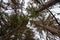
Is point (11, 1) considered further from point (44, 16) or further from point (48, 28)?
point (48, 28)

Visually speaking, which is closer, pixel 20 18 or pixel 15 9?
pixel 20 18

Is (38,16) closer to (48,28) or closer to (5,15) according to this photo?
(48,28)

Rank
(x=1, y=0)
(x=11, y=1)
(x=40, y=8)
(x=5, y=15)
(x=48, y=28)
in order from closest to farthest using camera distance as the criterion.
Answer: (x=48, y=28) → (x=40, y=8) → (x=5, y=15) → (x=11, y=1) → (x=1, y=0)

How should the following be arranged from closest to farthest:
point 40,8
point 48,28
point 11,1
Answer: point 48,28 → point 40,8 → point 11,1

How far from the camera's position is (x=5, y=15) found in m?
2.04

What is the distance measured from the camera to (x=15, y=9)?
215 cm

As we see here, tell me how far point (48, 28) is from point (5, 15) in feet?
2.57

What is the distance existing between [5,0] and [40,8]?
3.21 ft

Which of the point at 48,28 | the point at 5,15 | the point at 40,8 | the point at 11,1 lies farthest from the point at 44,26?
the point at 11,1

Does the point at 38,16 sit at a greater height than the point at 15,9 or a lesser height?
lesser

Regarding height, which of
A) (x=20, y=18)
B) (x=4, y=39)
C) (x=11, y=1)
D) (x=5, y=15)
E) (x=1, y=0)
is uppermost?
(x=1, y=0)

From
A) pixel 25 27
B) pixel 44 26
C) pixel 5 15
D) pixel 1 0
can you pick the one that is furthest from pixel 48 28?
pixel 1 0

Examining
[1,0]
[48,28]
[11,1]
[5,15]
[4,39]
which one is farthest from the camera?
[1,0]

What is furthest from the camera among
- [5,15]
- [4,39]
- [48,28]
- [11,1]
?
[11,1]
